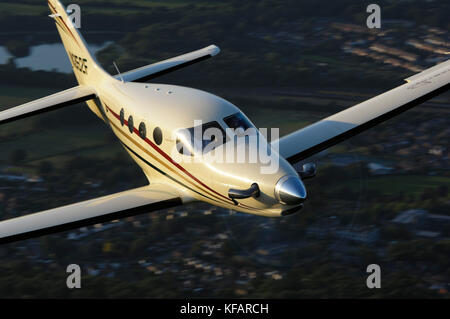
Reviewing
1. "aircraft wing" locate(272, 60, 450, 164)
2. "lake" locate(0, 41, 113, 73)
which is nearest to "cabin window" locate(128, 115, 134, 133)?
"aircraft wing" locate(272, 60, 450, 164)

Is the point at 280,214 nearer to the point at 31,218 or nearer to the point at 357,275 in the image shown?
the point at 31,218

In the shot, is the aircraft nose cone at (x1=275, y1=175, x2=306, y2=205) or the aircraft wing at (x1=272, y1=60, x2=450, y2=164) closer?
Result: the aircraft nose cone at (x1=275, y1=175, x2=306, y2=205)

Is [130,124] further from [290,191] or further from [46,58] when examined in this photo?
[46,58]

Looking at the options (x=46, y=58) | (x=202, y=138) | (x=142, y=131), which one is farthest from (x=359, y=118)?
(x=46, y=58)

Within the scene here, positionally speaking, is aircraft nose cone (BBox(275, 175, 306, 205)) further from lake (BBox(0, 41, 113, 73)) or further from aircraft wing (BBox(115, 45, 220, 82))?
lake (BBox(0, 41, 113, 73))

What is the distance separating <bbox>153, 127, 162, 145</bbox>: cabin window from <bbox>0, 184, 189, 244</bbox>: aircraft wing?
173 cm

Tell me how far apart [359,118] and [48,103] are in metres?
13.5

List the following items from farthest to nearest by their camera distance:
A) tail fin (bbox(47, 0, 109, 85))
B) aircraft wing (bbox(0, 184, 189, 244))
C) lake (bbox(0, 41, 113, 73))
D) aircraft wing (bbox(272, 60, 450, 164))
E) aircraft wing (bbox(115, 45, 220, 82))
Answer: lake (bbox(0, 41, 113, 73))
tail fin (bbox(47, 0, 109, 85))
aircraft wing (bbox(115, 45, 220, 82))
aircraft wing (bbox(272, 60, 450, 164))
aircraft wing (bbox(0, 184, 189, 244))

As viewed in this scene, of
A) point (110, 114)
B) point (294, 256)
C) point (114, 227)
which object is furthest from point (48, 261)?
point (110, 114)

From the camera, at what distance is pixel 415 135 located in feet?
253

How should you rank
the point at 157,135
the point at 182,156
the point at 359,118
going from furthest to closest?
the point at 359,118 → the point at 157,135 → the point at 182,156

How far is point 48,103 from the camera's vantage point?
27375 mm

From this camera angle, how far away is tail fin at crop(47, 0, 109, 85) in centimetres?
2909

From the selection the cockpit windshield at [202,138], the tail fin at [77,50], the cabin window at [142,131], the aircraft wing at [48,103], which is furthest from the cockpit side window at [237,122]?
the tail fin at [77,50]
